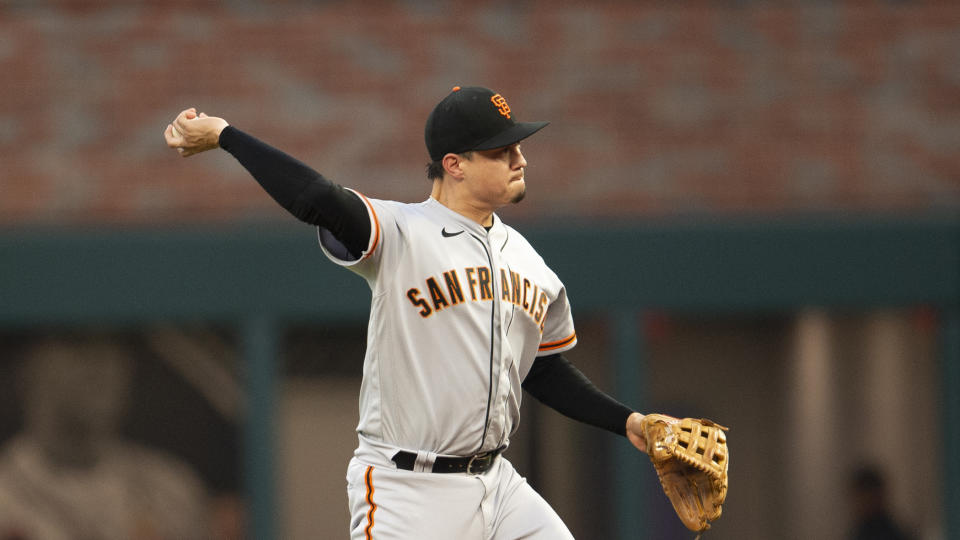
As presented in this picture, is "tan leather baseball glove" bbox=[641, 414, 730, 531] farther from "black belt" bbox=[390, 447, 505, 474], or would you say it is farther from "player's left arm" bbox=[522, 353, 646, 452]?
"black belt" bbox=[390, 447, 505, 474]

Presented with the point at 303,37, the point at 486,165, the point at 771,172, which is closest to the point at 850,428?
the point at 771,172

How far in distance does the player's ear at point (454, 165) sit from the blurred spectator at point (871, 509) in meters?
5.17

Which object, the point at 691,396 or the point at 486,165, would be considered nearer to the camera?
the point at 486,165

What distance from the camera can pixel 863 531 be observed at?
8.08 metres

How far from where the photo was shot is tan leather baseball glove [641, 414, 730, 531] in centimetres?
362

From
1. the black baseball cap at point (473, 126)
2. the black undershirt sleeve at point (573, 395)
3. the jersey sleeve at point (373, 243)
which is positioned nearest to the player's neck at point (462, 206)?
the black baseball cap at point (473, 126)

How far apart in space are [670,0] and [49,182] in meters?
3.78

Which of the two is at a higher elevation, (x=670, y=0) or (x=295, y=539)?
(x=670, y=0)

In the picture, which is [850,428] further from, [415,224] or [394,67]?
[415,224]

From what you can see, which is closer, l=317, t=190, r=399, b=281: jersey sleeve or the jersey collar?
l=317, t=190, r=399, b=281: jersey sleeve

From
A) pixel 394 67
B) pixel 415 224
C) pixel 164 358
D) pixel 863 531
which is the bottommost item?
pixel 863 531

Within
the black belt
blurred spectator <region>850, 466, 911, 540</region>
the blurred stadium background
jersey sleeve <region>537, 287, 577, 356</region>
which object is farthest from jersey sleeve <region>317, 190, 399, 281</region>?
blurred spectator <region>850, 466, 911, 540</region>

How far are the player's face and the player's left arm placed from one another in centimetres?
58

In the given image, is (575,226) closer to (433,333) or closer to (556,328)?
(556,328)
